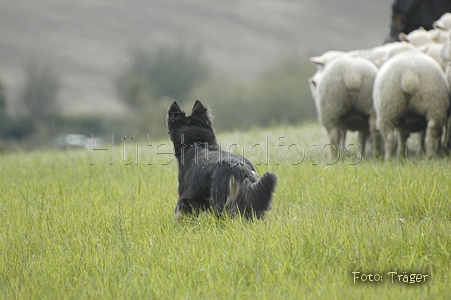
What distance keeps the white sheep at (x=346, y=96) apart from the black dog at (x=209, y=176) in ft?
11.1

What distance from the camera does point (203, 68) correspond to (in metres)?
33.0

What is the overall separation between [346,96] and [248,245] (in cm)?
458

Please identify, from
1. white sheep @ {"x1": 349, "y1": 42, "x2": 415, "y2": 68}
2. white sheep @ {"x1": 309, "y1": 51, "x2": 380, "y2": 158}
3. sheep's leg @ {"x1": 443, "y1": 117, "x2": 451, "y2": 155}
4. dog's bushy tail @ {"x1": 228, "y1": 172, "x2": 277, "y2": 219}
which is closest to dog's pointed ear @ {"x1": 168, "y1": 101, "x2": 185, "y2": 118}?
dog's bushy tail @ {"x1": 228, "y1": 172, "x2": 277, "y2": 219}

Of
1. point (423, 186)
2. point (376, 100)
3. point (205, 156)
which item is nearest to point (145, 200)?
point (205, 156)

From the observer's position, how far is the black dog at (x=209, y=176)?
3.75 m

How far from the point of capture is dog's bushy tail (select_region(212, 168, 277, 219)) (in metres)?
3.65

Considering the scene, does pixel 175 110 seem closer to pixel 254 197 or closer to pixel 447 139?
pixel 254 197

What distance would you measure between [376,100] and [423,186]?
2785 millimetres

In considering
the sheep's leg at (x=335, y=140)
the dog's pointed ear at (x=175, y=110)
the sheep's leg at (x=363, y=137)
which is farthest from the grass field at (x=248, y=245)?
the sheep's leg at (x=363, y=137)

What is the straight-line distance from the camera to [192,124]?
4477 mm

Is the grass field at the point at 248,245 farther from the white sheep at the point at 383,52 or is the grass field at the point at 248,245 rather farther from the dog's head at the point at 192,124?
the white sheep at the point at 383,52

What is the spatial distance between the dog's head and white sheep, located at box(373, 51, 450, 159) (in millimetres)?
3216

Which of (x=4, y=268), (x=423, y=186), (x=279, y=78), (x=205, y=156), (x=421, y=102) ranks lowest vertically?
(x=4, y=268)

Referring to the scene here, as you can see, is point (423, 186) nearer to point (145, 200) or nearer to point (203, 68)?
point (145, 200)
